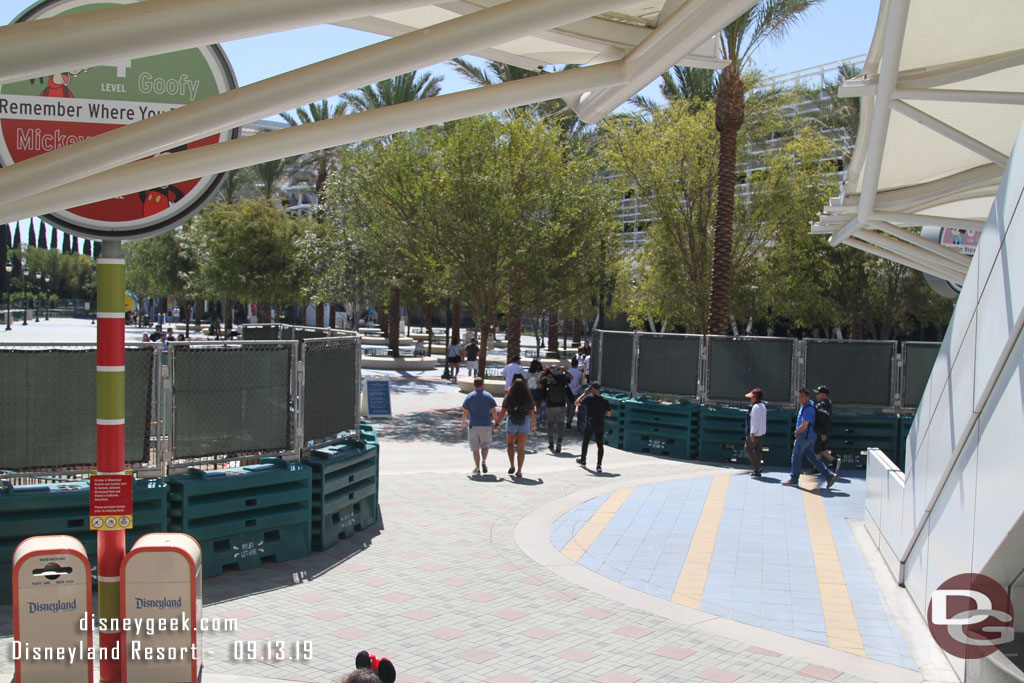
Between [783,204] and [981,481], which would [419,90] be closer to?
[783,204]

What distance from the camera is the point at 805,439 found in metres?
14.2

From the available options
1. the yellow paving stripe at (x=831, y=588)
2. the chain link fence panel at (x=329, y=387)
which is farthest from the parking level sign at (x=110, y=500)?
the yellow paving stripe at (x=831, y=588)

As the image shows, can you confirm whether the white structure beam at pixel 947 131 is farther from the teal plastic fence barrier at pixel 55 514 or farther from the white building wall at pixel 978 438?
the teal plastic fence barrier at pixel 55 514

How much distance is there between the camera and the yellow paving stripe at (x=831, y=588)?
7.45 m

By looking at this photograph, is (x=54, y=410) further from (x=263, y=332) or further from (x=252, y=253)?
(x=252, y=253)

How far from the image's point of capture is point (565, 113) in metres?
33.0

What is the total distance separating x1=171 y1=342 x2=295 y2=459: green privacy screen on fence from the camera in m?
8.80

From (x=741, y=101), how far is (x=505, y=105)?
63.3 ft

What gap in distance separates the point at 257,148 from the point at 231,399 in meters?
5.31

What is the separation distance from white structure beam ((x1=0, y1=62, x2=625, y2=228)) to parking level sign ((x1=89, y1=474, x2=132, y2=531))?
7.06ft

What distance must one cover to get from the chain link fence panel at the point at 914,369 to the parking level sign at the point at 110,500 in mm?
15432

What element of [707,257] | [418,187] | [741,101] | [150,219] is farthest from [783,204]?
[150,219]

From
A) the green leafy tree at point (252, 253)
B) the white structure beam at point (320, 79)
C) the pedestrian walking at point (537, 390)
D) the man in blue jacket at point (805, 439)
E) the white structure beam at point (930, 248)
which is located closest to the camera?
the white structure beam at point (320, 79)

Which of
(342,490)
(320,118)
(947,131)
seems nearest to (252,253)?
(320,118)
